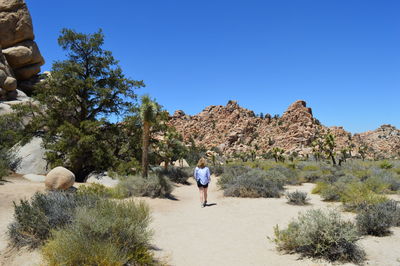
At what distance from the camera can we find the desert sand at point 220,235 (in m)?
5.89

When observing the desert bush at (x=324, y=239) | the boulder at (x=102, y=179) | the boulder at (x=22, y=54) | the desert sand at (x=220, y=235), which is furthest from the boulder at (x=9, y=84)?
the desert bush at (x=324, y=239)

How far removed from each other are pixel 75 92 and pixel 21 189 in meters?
10.9

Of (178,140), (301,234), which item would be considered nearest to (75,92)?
(178,140)

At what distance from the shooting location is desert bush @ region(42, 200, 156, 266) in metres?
4.43

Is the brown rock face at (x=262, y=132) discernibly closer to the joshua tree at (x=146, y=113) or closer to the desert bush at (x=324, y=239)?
the joshua tree at (x=146, y=113)

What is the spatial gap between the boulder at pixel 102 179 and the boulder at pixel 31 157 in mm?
3084

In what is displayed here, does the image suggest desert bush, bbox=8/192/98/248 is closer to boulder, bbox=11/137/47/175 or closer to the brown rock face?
boulder, bbox=11/137/47/175

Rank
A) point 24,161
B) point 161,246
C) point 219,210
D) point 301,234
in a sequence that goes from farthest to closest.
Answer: point 24,161
point 219,210
point 161,246
point 301,234

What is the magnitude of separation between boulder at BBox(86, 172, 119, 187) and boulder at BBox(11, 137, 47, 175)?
3.08 metres

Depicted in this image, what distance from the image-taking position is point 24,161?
1884 cm

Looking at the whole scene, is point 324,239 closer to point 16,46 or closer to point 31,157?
point 31,157

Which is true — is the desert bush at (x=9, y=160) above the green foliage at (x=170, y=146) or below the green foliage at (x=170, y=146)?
below

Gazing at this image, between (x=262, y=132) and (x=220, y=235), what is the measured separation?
9945cm

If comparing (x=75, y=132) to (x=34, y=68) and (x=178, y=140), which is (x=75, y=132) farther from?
(x=34, y=68)
